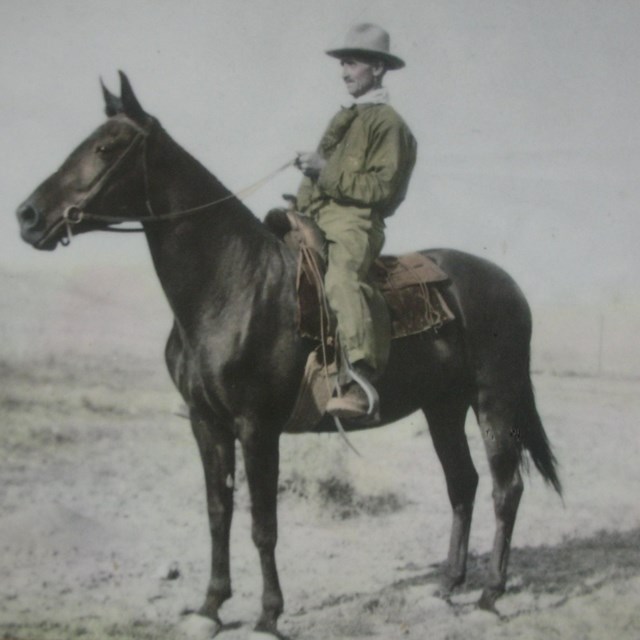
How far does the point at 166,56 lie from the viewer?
590 cm

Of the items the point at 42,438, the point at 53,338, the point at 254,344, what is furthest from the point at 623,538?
the point at 53,338

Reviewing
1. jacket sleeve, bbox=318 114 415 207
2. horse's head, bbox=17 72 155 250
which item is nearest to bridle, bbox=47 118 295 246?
horse's head, bbox=17 72 155 250

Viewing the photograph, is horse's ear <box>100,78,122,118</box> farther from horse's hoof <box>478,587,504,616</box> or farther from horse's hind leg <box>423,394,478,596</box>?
horse's hoof <box>478,587,504,616</box>

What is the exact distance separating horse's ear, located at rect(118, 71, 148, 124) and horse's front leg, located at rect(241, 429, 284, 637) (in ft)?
6.00

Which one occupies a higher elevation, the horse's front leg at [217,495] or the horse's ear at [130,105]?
the horse's ear at [130,105]

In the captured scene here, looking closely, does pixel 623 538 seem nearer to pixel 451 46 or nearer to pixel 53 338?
pixel 451 46

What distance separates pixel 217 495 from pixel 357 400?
1.01m

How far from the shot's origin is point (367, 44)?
4.93 m

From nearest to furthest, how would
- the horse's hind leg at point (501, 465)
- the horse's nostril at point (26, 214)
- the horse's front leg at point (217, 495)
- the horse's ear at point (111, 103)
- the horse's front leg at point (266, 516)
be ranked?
the horse's nostril at point (26, 214) < the horse's ear at point (111, 103) < the horse's front leg at point (266, 516) < the horse's front leg at point (217, 495) < the horse's hind leg at point (501, 465)

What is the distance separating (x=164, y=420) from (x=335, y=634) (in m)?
3.91

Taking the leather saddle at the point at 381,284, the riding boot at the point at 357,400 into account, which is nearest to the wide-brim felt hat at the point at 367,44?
the leather saddle at the point at 381,284

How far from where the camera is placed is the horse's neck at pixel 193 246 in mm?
4707

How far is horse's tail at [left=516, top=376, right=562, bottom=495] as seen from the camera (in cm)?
591

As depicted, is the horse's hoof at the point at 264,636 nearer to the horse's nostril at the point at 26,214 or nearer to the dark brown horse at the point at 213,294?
the dark brown horse at the point at 213,294
